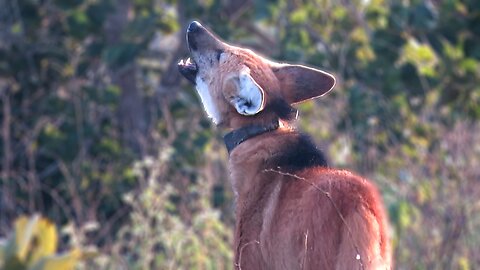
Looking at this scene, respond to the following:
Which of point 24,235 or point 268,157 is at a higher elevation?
point 24,235

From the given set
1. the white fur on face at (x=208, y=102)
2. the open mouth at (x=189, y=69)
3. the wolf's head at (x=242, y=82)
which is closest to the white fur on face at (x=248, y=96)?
the wolf's head at (x=242, y=82)

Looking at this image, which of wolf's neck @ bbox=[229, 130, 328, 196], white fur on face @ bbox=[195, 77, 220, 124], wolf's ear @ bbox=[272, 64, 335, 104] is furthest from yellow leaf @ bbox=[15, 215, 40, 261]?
wolf's ear @ bbox=[272, 64, 335, 104]

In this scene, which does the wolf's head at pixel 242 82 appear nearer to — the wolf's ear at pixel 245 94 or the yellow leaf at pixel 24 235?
the wolf's ear at pixel 245 94

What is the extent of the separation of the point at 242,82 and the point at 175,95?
5372 millimetres

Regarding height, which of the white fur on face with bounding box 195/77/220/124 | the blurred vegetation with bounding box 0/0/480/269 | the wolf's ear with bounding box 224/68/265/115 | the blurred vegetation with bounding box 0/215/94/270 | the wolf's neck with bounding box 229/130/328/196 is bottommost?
the blurred vegetation with bounding box 0/0/480/269

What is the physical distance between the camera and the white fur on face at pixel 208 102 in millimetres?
4473

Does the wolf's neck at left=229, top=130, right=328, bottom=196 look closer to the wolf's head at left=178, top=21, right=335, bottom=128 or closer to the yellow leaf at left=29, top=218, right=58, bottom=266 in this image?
the wolf's head at left=178, top=21, right=335, bottom=128

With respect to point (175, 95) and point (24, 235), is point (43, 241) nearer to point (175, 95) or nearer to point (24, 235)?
point (24, 235)

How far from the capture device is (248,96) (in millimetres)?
4148

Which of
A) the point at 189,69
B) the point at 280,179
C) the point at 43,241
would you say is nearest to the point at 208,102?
the point at 189,69

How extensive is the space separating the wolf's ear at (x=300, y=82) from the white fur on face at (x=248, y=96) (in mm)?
293

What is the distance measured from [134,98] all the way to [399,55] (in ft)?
8.75

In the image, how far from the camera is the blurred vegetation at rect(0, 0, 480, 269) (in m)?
8.73

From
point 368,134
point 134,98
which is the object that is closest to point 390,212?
point 368,134
